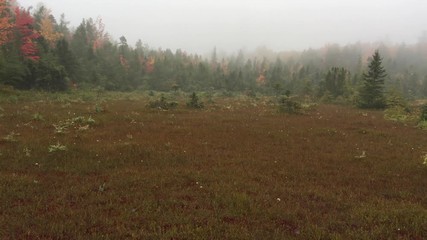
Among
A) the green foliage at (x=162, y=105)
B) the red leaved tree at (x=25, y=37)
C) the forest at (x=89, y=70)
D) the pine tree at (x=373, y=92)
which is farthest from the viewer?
the red leaved tree at (x=25, y=37)

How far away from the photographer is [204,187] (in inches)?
425

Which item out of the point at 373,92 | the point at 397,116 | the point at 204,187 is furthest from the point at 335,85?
the point at 204,187

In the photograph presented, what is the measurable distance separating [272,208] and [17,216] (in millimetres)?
6280

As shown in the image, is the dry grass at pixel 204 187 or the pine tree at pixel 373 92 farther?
the pine tree at pixel 373 92

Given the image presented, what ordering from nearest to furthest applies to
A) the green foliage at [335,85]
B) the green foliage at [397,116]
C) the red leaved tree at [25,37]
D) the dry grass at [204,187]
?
1. the dry grass at [204,187]
2. the green foliage at [397,116]
3. the red leaved tree at [25,37]
4. the green foliage at [335,85]

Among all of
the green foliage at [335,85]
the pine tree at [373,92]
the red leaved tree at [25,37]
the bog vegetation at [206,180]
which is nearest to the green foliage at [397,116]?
the pine tree at [373,92]

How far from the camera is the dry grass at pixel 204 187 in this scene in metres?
7.96

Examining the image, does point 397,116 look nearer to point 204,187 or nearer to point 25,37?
point 204,187

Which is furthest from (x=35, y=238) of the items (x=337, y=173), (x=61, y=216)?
(x=337, y=173)

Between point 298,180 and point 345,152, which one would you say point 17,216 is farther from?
point 345,152

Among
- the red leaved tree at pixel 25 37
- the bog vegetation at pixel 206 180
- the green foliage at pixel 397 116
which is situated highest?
the red leaved tree at pixel 25 37

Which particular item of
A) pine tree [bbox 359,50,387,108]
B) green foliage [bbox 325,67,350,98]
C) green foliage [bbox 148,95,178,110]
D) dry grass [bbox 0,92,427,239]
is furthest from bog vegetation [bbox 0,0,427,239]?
green foliage [bbox 325,67,350,98]

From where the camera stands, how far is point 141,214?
28.0 feet

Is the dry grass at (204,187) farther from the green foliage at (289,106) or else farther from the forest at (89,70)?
the forest at (89,70)
